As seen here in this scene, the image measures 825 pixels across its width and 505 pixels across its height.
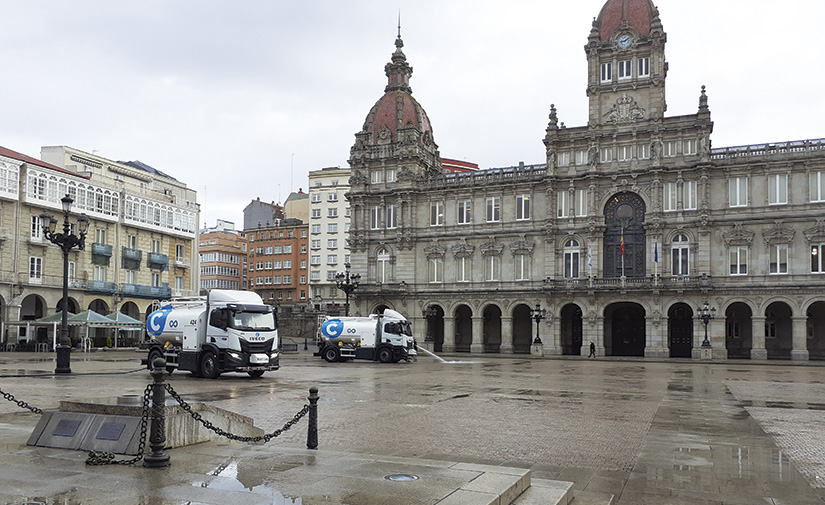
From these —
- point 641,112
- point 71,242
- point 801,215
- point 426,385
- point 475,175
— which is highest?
point 641,112

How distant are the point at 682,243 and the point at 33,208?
4978 cm

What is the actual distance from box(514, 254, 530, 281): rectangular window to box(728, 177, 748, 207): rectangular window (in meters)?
16.7

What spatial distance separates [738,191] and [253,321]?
42839 mm

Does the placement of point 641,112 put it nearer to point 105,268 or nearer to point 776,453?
point 105,268

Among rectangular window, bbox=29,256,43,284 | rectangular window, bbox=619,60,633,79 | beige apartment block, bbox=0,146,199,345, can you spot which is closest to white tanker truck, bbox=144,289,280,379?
beige apartment block, bbox=0,146,199,345

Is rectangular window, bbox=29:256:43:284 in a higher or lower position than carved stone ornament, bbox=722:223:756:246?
lower

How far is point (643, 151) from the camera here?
60.1 m

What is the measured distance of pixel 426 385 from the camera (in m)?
25.6

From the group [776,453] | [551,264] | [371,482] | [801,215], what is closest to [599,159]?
[551,264]

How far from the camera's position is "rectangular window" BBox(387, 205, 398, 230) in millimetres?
69562

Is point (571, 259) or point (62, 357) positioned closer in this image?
point (62, 357)

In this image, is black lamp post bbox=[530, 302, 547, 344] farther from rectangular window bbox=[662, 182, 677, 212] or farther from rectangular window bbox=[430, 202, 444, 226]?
rectangular window bbox=[662, 182, 677, 212]

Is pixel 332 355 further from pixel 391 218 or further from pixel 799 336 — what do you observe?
pixel 799 336

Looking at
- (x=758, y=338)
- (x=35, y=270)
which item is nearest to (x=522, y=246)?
(x=758, y=338)
